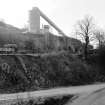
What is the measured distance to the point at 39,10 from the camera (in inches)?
1704

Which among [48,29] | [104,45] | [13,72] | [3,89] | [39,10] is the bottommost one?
[3,89]

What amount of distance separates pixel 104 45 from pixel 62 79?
1880 cm

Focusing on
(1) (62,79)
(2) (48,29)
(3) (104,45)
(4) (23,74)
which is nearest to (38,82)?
(4) (23,74)

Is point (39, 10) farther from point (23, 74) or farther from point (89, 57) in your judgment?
point (23, 74)

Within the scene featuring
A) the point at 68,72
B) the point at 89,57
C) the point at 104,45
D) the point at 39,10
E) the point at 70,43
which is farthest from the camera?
the point at 70,43

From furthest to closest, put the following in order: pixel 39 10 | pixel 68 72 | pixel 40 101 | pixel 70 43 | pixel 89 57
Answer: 1. pixel 70 43
2. pixel 39 10
3. pixel 89 57
4. pixel 68 72
5. pixel 40 101

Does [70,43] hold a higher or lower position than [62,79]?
higher

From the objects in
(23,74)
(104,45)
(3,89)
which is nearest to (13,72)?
(23,74)

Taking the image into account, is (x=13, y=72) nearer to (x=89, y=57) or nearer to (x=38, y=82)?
(x=38, y=82)

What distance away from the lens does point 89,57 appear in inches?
1435

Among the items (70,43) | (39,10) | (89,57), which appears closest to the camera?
(89,57)

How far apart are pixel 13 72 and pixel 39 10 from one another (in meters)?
25.6

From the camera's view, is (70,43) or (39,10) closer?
(39,10)

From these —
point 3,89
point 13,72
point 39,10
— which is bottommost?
point 3,89
